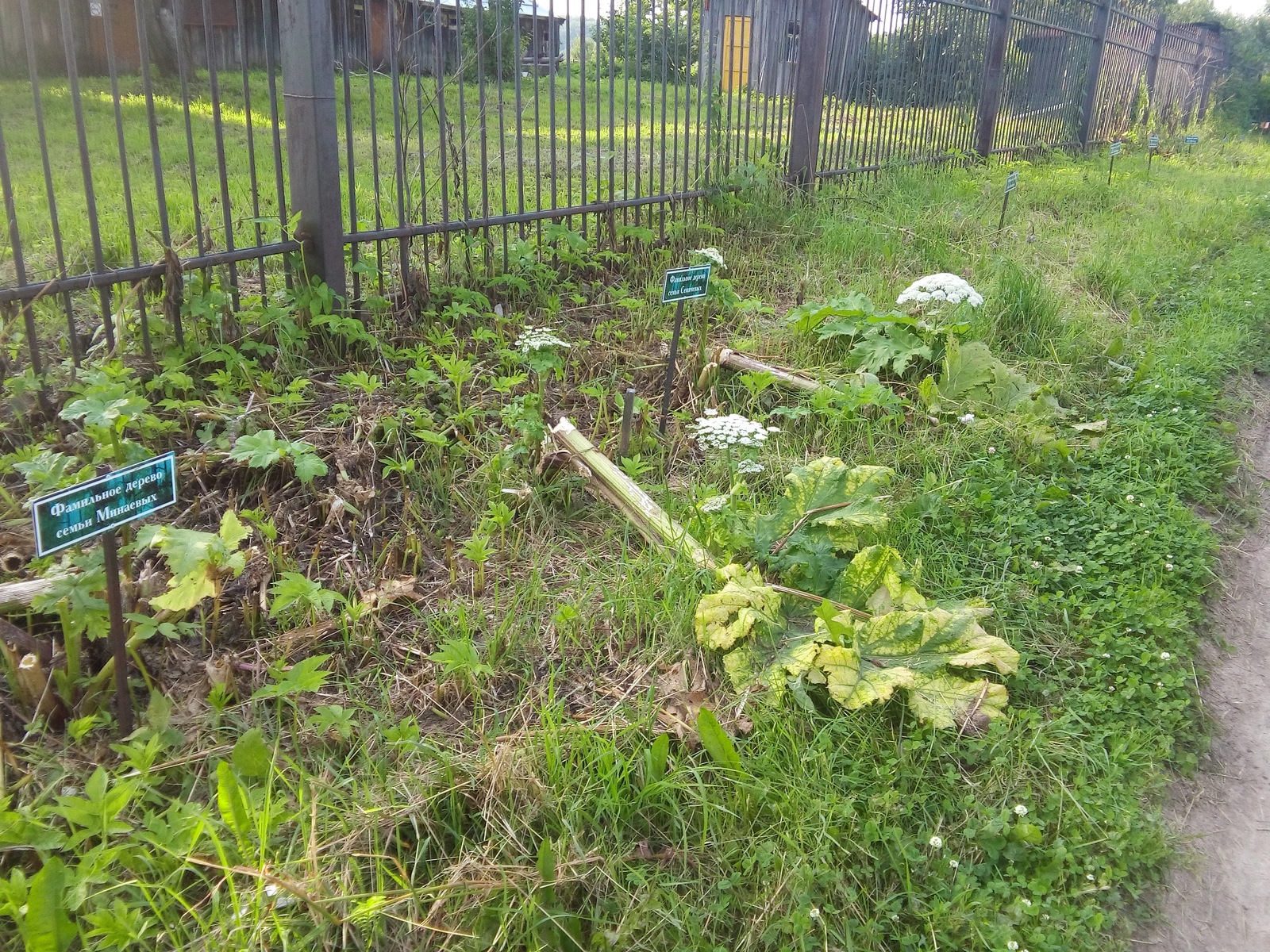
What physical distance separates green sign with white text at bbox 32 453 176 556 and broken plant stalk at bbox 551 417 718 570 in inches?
56.8

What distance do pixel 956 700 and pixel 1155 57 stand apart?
1740cm

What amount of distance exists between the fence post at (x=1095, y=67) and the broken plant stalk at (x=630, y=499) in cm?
1292

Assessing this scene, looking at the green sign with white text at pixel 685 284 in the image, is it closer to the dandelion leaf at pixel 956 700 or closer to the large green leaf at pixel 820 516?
the large green leaf at pixel 820 516

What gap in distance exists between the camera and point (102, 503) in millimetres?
1885

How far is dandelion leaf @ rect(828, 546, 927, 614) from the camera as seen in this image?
2.63 meters

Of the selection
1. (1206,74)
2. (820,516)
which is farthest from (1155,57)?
(820,516)

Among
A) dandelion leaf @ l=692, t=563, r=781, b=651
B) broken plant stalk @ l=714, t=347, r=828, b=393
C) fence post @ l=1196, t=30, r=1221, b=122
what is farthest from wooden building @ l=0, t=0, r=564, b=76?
fence post @ l=1196, t=30, r=1221, b=122

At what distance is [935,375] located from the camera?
4277mm

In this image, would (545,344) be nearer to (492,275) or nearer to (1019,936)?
(492,275)

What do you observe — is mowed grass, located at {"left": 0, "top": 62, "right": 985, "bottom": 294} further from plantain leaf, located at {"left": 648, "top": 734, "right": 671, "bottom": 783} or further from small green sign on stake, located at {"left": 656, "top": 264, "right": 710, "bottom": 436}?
plantain leaf, located at {"left": 648, "top": 734, "right": 671, "bottom": 783}

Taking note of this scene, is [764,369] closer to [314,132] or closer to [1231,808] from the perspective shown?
[314,132]

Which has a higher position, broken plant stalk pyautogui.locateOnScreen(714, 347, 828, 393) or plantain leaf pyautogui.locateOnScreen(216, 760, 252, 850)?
broken plant stalk pyautogui.locateOnScreen(714, 347, 828, 393)

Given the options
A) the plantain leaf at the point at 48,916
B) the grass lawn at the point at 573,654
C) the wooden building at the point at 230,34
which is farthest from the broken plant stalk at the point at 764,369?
the plantain leaf at the point at 48,916

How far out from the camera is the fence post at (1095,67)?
13.0m
